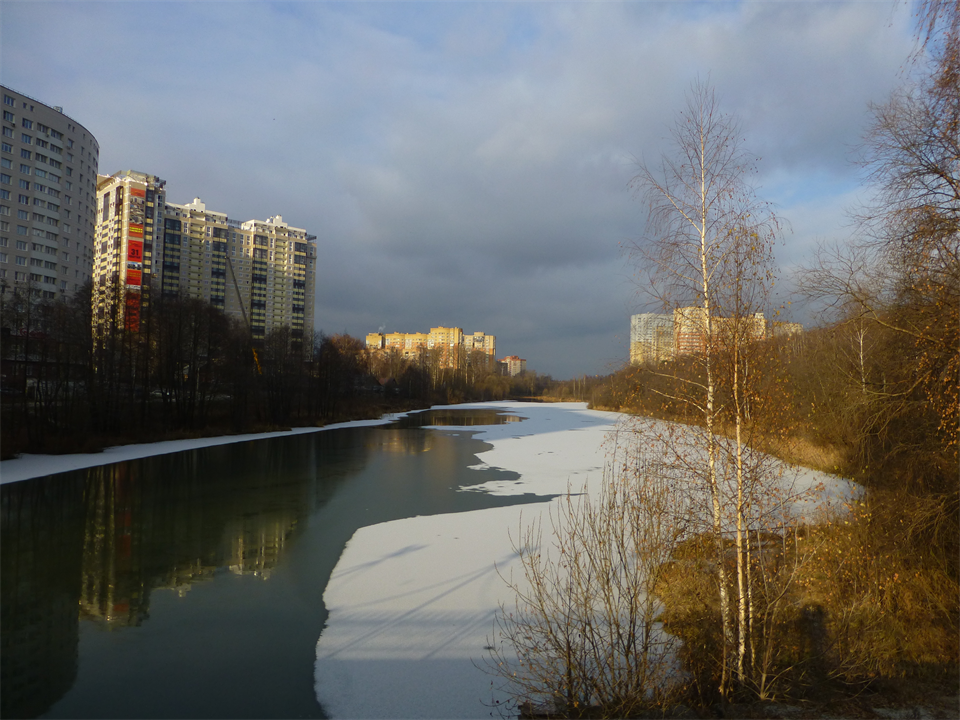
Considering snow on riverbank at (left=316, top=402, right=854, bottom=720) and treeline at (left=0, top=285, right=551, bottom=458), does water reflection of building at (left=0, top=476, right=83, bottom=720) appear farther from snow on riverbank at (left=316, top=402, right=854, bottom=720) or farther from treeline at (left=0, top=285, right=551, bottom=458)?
treeline at (left=0, top=285, right=551, bottom=458)


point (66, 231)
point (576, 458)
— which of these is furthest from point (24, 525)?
point (66, 231)

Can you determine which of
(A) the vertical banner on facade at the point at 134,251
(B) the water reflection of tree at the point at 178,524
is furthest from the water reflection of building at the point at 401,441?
(A) the vertical banner on facade at the point at 134,251

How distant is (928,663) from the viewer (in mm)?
5879

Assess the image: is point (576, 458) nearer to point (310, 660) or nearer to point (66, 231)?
point (310, 660)

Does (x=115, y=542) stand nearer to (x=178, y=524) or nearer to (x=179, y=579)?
(x=178, y=524)

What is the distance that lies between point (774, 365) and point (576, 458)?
1776 centimetres

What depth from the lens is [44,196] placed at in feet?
188

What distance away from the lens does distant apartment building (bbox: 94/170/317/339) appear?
225 ft

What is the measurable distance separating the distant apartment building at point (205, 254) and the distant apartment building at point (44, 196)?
458cm

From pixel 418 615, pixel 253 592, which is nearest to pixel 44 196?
pixel 253 592

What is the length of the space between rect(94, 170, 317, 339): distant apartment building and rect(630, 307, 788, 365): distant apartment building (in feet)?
194

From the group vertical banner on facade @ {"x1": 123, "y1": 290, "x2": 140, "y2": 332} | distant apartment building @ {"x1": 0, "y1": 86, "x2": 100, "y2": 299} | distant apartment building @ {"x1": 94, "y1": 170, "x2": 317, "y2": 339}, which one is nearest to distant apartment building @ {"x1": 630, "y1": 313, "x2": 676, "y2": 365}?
vertical banner on facade @ {"x1": 123, "y1": 290, "x2": 140, "y2": 332}

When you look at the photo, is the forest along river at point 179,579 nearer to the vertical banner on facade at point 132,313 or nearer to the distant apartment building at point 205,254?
the vertical banner on facade at point 132,313

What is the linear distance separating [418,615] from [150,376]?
95.6 feet
